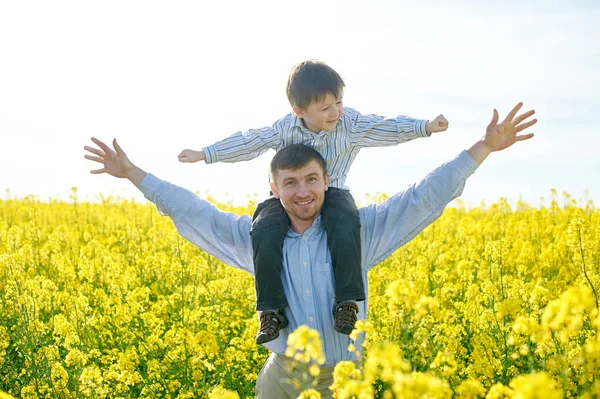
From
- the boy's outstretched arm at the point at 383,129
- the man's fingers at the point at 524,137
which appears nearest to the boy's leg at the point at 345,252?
the boy's outstretched arm at the point at 383,129

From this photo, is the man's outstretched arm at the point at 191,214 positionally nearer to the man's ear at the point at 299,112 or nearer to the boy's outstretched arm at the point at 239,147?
the boy's outstretched arm at the point at 239,147

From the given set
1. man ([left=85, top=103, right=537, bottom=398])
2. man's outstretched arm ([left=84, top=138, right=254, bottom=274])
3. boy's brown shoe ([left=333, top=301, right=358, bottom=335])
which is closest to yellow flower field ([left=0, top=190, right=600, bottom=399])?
boy's brown shoe ([left=333, top=301, right=358, bottom=335])

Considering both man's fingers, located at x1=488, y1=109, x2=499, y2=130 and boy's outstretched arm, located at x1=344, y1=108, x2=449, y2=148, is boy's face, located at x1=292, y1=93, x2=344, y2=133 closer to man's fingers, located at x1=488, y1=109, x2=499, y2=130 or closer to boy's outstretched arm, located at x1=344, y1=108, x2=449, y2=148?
boy's outstretched arm, located at x1=344, y1=108, x2=449, y2=148

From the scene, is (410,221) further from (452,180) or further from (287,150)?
(287,150)

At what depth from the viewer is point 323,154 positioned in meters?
Result: 4.19

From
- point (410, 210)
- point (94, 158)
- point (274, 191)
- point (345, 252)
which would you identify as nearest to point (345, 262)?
point (345, 252)

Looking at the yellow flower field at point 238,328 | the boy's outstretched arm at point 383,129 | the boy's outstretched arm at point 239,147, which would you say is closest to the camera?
the yellow flower field at point 238,328

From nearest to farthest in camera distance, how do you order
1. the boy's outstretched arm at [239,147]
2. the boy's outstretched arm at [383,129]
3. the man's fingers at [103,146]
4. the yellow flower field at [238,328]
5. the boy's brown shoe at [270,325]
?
the yellow flower field at [238,328], the boy's brown shoe at [270,325], the man's fingers at [103,146], the boy's outstretched arm at [383,129], the boy's outstretched arm at [239,147]

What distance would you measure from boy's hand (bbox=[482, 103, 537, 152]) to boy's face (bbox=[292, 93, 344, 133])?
2.78 feet

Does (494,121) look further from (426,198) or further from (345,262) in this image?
(345,262)

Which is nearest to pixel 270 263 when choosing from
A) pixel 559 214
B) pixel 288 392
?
pixel 288 392

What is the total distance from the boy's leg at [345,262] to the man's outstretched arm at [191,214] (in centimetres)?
61

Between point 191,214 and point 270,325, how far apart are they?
89 cm

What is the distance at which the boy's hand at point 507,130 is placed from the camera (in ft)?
12.5
